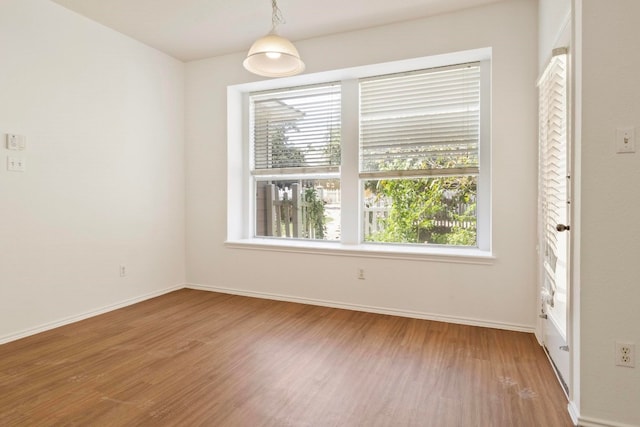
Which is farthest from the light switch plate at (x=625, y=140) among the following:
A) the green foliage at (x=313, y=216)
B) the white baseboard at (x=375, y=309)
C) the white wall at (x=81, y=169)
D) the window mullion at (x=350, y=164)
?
the white wall at (x=81, y=169)

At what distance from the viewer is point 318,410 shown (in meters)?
1.93

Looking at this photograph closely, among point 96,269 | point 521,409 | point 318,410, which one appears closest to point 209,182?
point 96,269

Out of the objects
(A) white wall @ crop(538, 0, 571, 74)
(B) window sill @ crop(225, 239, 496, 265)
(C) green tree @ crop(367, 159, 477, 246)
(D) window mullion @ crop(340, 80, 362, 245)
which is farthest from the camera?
(D) window mullion @ crop(340, 80, 362, 245)

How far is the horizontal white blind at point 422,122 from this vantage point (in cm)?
350

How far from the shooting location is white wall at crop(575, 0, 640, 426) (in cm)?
168

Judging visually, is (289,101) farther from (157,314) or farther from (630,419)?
(630,419)

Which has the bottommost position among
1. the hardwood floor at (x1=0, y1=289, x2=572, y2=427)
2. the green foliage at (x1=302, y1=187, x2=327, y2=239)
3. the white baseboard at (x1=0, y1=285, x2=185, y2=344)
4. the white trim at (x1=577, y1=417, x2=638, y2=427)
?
the hardwood floor at (x1=0, y1=289, x2=572, y2=427)

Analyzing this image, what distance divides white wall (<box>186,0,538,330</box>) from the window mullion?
1.07 feet

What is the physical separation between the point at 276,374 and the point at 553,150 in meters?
2.36

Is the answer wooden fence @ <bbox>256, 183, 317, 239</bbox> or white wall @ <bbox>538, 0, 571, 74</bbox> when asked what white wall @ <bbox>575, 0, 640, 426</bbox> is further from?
wooden fence @ <bbox>256, 183, 317, 239</bbox>

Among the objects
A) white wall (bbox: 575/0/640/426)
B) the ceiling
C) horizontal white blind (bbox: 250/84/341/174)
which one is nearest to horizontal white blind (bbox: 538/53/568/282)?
white wall (bbox: 575/0/640/426)

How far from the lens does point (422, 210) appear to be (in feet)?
12.2

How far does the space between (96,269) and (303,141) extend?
8.28 feet

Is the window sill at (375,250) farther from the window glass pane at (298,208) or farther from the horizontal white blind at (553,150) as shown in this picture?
the horizontal white blind at (553,150)
